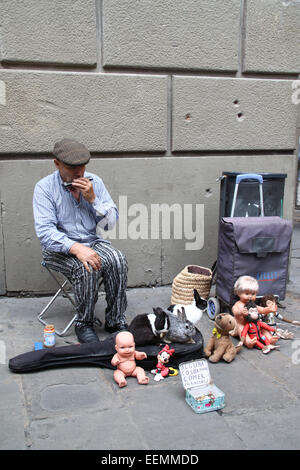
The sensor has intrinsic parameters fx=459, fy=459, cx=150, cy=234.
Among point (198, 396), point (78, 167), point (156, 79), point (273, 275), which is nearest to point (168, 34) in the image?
point (156, 79)

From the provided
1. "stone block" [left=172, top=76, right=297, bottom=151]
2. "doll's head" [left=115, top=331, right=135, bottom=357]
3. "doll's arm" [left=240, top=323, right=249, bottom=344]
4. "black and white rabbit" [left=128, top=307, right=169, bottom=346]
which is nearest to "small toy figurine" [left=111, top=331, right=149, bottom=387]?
"doll's head" [left=115, top=331, right=135, bottom=357]

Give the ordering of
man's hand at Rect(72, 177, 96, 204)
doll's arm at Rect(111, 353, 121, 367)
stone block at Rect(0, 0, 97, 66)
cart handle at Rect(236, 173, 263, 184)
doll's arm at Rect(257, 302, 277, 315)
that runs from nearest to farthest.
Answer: doll's arm at Rect(111, 353, 121, 367)
man's hand at Rect(72, 177, 96, 204)
doll's arm at Rect(257, 302, 277, 315)
stone block at Rect(0, 0, 97, 66)
cart handle at Rect(236, 173, 263, 184)

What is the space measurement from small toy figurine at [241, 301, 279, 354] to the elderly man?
924 millimetres

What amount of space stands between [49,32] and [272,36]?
7.08ft

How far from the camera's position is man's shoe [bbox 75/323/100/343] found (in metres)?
3.28

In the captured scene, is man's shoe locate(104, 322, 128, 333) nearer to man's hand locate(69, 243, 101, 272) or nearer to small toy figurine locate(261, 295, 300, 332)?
man's hand locate(69, 243, 101, 272)

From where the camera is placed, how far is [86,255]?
3221 mm

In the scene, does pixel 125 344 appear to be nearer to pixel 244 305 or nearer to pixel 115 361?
pixel 115 361

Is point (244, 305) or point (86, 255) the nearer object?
point (86, 255)

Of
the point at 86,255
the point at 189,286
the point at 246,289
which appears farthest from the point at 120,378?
the point at 189,286

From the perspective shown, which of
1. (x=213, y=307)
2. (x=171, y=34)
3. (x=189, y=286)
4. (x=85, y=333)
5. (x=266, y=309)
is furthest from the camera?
(x=171, y=34)

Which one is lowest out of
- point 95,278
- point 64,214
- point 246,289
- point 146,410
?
point 146,410

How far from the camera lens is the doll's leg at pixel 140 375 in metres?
2.73
